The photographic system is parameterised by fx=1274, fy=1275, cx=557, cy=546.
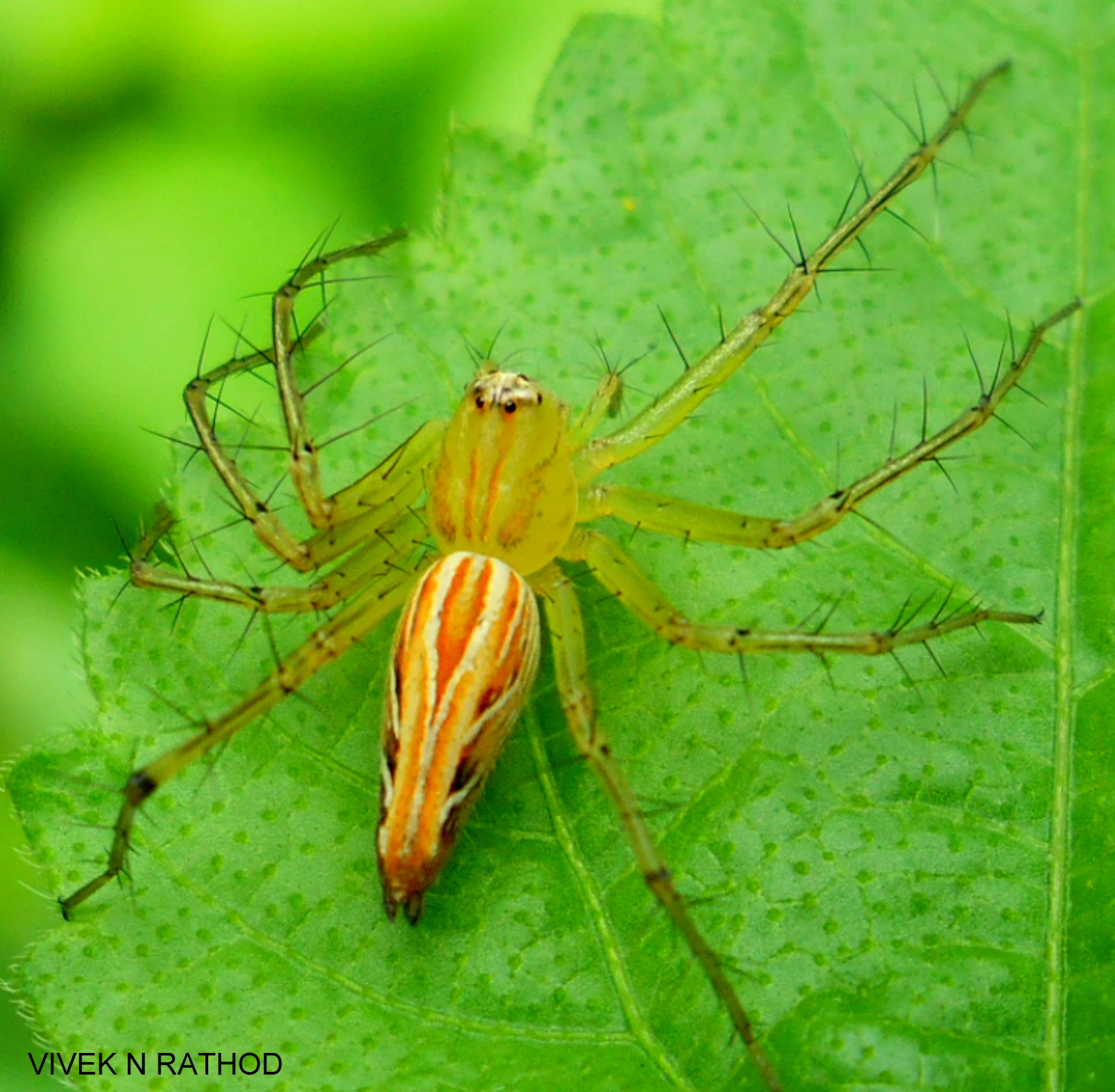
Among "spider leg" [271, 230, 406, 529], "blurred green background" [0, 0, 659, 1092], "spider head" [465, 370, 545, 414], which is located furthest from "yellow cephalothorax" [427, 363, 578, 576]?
"blurred green background" [0, 0, 659, 1092]

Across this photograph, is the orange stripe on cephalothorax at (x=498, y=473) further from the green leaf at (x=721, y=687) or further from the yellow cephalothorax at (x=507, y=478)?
the green leaf at (x=721, y=687)

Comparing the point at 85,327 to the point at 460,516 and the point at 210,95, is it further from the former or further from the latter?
→ the point at 460,516

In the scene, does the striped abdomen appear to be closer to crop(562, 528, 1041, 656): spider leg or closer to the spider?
the spider

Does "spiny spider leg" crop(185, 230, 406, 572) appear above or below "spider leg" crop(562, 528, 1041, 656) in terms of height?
above

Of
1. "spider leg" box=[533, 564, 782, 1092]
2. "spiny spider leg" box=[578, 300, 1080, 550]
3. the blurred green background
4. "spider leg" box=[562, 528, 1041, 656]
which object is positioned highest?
the blurred green background

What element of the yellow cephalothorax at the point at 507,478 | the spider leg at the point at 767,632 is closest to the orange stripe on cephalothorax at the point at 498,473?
the yellow cephalothorax at the point at 507,478

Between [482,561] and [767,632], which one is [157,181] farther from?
[767,632]

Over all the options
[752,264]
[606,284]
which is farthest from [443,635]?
[752,264]
